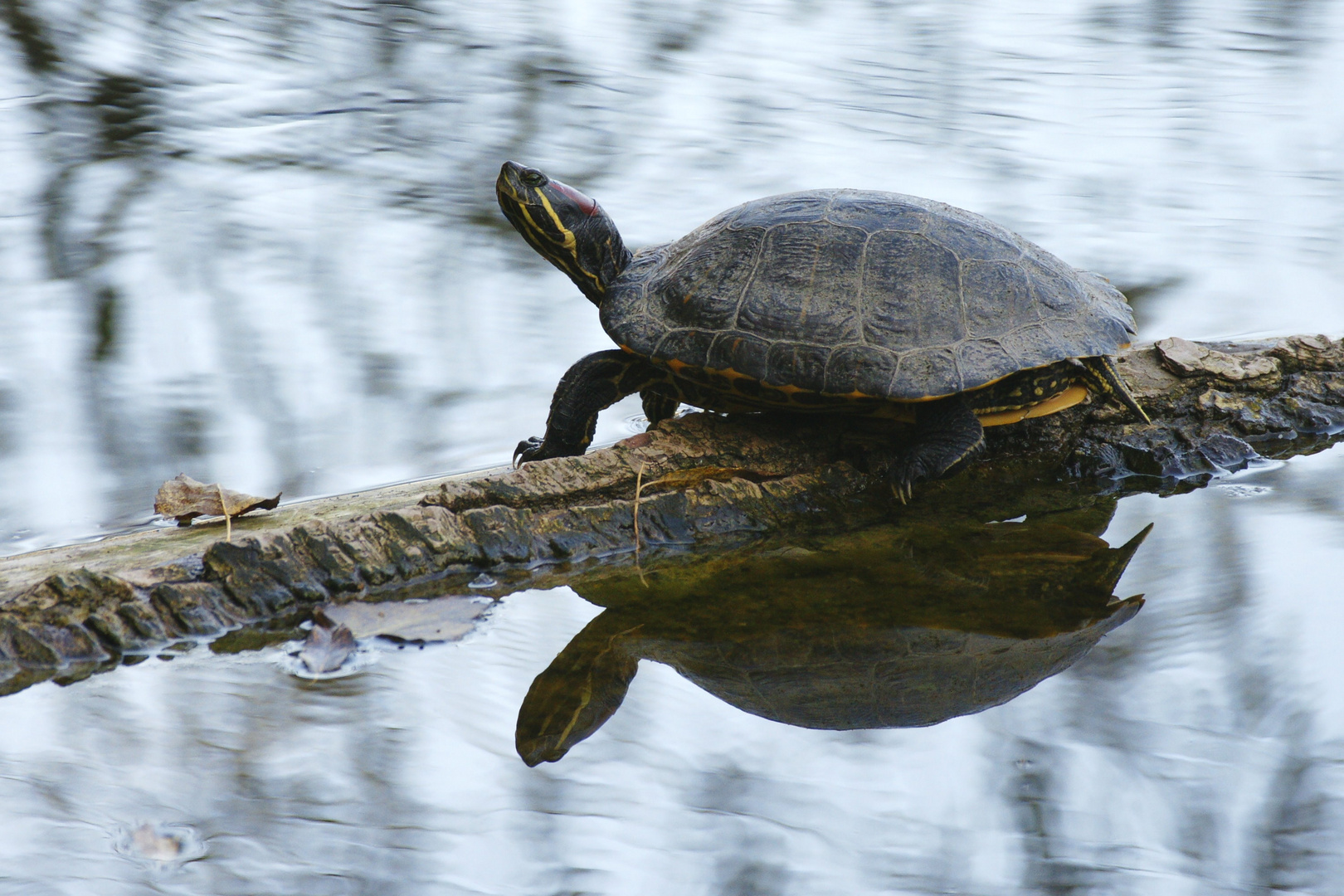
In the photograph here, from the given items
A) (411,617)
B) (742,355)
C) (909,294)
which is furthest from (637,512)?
(909,294)

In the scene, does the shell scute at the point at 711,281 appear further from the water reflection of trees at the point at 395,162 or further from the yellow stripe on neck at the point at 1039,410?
the water reflection of trees at the point at 395,162

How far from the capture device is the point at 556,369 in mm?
4031

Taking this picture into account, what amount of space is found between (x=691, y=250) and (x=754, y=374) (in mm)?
469

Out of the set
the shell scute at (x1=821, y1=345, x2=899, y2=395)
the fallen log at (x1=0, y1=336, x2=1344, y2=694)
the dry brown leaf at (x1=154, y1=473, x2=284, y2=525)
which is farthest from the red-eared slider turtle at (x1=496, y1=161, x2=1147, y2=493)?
the dry brown leaf at (x1=154, y1=473, x2=284, y2=525)

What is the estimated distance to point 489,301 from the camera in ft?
15.2

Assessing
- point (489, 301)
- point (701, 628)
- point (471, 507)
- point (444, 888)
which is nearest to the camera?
point (444, 888)

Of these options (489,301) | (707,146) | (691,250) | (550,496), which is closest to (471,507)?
(550,496)

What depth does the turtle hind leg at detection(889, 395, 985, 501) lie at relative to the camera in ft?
7.73

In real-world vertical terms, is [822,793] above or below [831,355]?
below

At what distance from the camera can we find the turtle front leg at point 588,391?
2701mm

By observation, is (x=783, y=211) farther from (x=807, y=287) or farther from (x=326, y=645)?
(x=326, y=645)

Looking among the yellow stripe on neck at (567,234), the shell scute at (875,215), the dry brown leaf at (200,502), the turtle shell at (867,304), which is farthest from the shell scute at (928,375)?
the dry brown leaf at (200,502)

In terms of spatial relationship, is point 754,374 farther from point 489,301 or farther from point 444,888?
point 489,301

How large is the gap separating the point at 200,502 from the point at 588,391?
0.98 meters
